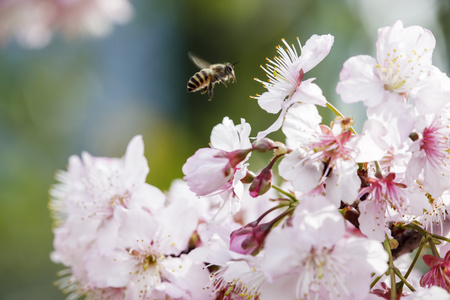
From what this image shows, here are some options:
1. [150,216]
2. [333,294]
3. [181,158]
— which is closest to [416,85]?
[333,294]

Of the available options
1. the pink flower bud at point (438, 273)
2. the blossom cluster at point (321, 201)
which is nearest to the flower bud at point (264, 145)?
the blossom cluster at point (321, 201)

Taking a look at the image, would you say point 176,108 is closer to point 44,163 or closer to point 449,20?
point 44,163

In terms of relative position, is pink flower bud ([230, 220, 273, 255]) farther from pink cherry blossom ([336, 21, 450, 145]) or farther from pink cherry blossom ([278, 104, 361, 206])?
pink cherry blossom ([336, 21, 450, 145])

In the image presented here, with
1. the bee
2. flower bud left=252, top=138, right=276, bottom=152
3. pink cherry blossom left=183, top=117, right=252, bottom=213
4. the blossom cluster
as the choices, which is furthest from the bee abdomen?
flower bud left=252, top=138, right=276, bottom=152

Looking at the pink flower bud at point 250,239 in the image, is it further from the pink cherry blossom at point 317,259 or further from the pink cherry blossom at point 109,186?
the pink cherry blossom at point 109,186

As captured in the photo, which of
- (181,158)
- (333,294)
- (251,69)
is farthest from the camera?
(251,69)

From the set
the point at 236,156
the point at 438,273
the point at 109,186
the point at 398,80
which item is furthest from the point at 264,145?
the point at 109,186
